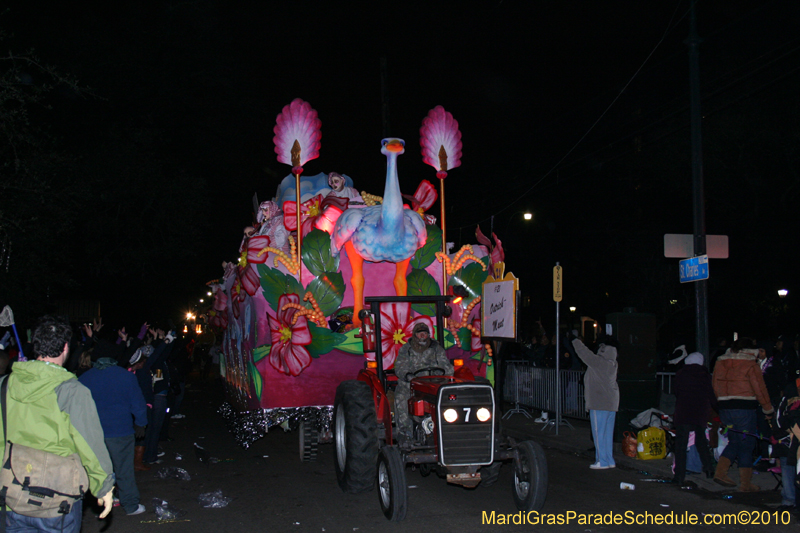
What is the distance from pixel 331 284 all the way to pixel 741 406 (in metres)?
5.38

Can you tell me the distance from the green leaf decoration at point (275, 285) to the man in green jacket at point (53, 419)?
192 inches

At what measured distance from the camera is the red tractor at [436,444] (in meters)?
6.03

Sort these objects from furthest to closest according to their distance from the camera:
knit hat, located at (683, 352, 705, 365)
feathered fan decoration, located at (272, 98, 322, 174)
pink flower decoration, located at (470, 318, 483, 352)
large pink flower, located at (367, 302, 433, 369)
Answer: feathered fan decoration, located at (272, 98, 322, 174), pink flower decoration, located at (470, 318, 483, 352), large pink flower, located at (367, 302, 433, 369), knit hat, located at (683, 352, 705, 365)

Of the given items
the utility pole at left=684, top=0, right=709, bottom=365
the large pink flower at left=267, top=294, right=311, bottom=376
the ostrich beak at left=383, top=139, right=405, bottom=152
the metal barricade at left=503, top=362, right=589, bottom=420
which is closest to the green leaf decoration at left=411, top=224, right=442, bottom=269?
the ostrich beak at left=383, top=139, right=405, bottom=152

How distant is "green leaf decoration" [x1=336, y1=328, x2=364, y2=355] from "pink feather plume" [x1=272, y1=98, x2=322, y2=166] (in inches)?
102

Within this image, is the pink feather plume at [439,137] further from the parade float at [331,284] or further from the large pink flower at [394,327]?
the large pink flower at [394,327]

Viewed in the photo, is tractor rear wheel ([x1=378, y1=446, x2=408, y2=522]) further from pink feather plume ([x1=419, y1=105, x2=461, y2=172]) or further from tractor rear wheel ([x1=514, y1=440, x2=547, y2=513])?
pink feather plume ([x1=419, y1=105, x2=461, y2=172])

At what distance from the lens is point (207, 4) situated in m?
21.0

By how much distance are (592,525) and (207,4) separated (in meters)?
20.2

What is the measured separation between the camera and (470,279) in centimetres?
945

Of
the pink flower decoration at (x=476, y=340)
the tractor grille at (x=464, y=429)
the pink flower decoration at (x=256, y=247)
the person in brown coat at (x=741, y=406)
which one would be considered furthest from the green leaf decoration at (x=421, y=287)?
the person in brown coat at (x=741, y=406)

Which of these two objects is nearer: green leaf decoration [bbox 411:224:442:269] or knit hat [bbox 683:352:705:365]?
knit hat [bbox 683:352:705:365]

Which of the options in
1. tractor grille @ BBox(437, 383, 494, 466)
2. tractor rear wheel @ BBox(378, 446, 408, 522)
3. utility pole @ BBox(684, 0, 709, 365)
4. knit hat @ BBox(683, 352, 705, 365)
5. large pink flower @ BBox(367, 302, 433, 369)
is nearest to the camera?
tractor rear wheel @ BBox(378, 446, 408, 522)

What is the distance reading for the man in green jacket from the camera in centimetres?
363
